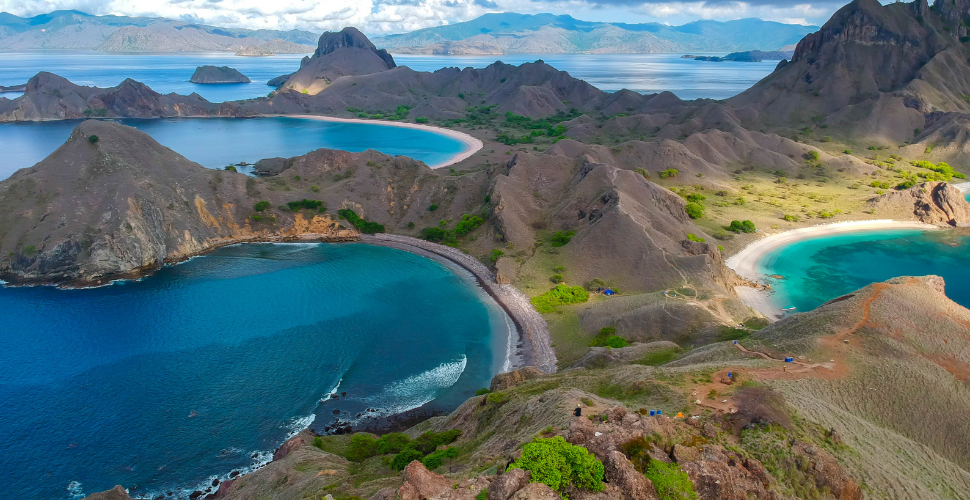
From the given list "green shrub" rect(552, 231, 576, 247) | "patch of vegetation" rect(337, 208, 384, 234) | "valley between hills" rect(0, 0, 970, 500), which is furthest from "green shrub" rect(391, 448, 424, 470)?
"patch of vegetation" rect(337, 208, 384, 234)

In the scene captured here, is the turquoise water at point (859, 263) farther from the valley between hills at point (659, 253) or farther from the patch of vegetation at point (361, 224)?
the patch of vegetation at point (361, 224)

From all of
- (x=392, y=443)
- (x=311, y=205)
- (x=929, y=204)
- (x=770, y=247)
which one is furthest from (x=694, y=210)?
(x=392, y=443)

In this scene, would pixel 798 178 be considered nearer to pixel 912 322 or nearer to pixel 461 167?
pixel 461 167

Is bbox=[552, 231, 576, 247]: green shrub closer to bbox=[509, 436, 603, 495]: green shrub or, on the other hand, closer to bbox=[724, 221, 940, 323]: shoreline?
bbox=[724, 221, 940, 323]: shoreline

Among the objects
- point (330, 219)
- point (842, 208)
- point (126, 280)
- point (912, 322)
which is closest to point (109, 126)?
point (126, 280)

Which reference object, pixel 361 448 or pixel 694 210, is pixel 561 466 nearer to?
pixel 361 448

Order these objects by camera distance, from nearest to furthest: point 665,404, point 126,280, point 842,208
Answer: point 665,404
point 126,280
point 842,208
